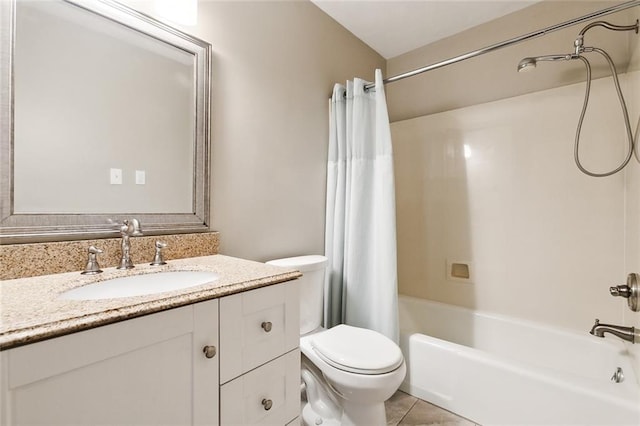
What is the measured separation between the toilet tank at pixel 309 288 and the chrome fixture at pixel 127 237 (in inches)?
24.5

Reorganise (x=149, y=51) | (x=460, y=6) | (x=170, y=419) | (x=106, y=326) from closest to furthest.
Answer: (x=106, y=326)
(x=170, y=419)
(x=149, y=51)
(x=460, y=6)

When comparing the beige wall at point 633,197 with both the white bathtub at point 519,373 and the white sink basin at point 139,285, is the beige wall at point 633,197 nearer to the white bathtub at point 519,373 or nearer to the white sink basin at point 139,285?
the white bathtub at point 519,373

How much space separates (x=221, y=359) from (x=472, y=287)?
6.26 ft

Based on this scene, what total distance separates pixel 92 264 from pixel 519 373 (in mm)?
1763

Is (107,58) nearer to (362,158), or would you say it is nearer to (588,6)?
(362,158)

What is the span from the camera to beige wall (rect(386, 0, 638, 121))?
1.76 meters

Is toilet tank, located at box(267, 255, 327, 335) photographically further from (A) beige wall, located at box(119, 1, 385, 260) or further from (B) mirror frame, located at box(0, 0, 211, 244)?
(B) mirror frame, located at box(0, 0, 211, 244)

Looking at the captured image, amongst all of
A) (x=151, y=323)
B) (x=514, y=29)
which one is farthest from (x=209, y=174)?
(x=514, y=29)

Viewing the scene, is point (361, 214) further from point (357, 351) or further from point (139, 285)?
point (139, 285)

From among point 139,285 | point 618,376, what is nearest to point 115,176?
point 139,285

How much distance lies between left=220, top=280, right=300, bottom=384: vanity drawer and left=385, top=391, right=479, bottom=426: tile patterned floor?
3.07ft

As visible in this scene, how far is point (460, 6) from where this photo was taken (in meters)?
1.96

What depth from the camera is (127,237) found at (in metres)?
1.07

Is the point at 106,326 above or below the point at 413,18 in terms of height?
below
